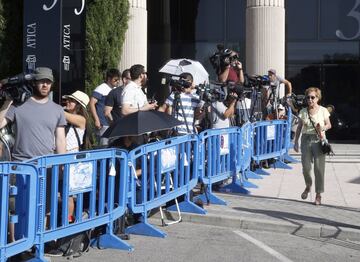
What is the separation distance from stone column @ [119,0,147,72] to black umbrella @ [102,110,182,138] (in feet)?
29.2

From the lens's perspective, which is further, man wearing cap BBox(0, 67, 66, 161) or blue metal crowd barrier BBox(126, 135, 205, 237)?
blue metal crowd barrier BBox(126, 135, 205, 237)

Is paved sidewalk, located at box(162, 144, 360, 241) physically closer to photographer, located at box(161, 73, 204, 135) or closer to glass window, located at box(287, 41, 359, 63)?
photographer, located at box(161, 73, 204, 135)

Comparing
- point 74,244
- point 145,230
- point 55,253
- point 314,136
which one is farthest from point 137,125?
point 314,136

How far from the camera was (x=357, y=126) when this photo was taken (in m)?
18.8

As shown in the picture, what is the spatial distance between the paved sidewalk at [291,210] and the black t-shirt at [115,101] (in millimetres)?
2078

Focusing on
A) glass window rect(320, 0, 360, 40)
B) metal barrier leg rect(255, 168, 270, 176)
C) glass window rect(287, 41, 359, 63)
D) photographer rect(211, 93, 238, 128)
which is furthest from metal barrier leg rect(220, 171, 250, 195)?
glass window rect(320, 0, 360, 40)

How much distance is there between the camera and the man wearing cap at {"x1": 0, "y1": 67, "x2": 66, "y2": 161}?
6.22 meters

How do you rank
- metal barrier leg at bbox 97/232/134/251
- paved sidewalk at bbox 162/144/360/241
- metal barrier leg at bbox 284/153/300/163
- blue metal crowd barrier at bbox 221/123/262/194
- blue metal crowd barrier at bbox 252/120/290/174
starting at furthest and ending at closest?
metal barrier leg at bbox 284/153/300/163 → blue metal crowd barrier at bbox 252/120/290/174 → blue metal crowd barrier at bbox 221/123/262/194 → paved sidewalk at bbox 162/144/360/241 → metal barrier leg at bbox 97/232/134/251

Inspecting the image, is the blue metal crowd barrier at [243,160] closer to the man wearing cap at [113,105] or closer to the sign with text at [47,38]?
the man wearing cap at [113,105]

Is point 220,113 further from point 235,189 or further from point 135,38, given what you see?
point 135,38

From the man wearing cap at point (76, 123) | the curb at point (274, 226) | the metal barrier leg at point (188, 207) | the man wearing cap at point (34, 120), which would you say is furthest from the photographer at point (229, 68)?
the man wearing cap at point (34, 120)

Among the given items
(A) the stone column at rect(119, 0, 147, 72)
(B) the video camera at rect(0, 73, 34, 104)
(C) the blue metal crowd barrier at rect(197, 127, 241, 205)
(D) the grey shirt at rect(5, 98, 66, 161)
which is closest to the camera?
(B) the video camera at rect(0, 73, 34, 104)

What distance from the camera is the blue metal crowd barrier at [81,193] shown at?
5.76 meters

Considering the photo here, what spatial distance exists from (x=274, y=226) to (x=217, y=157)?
1805 mm
